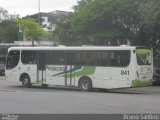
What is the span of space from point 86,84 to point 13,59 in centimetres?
650

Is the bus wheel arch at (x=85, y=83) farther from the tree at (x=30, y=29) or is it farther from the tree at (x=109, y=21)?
the tree at (x=30, y=29)

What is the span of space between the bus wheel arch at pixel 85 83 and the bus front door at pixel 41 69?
116 inches

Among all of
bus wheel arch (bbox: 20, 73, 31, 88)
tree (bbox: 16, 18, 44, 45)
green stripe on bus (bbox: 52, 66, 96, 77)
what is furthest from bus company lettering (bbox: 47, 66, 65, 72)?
tree (bbox: 16, 18, 44, 45)

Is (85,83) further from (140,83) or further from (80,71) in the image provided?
(140,83)

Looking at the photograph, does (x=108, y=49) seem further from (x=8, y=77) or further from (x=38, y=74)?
(x=8, y=77)

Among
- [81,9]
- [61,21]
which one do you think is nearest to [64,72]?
[81,9]

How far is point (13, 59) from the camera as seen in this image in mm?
33312

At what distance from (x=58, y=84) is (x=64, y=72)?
1037 mm

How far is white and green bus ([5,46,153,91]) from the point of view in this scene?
2739 centimetres

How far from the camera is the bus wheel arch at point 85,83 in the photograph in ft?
95.8

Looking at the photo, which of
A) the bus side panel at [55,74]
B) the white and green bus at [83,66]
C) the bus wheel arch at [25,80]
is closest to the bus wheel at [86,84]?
the white and green bus at [83,66]

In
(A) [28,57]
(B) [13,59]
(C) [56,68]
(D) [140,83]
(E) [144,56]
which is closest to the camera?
(D) [140,83]

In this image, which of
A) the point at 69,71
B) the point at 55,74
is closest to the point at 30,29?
the point at 55,74

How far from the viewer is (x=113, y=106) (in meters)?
18.3
